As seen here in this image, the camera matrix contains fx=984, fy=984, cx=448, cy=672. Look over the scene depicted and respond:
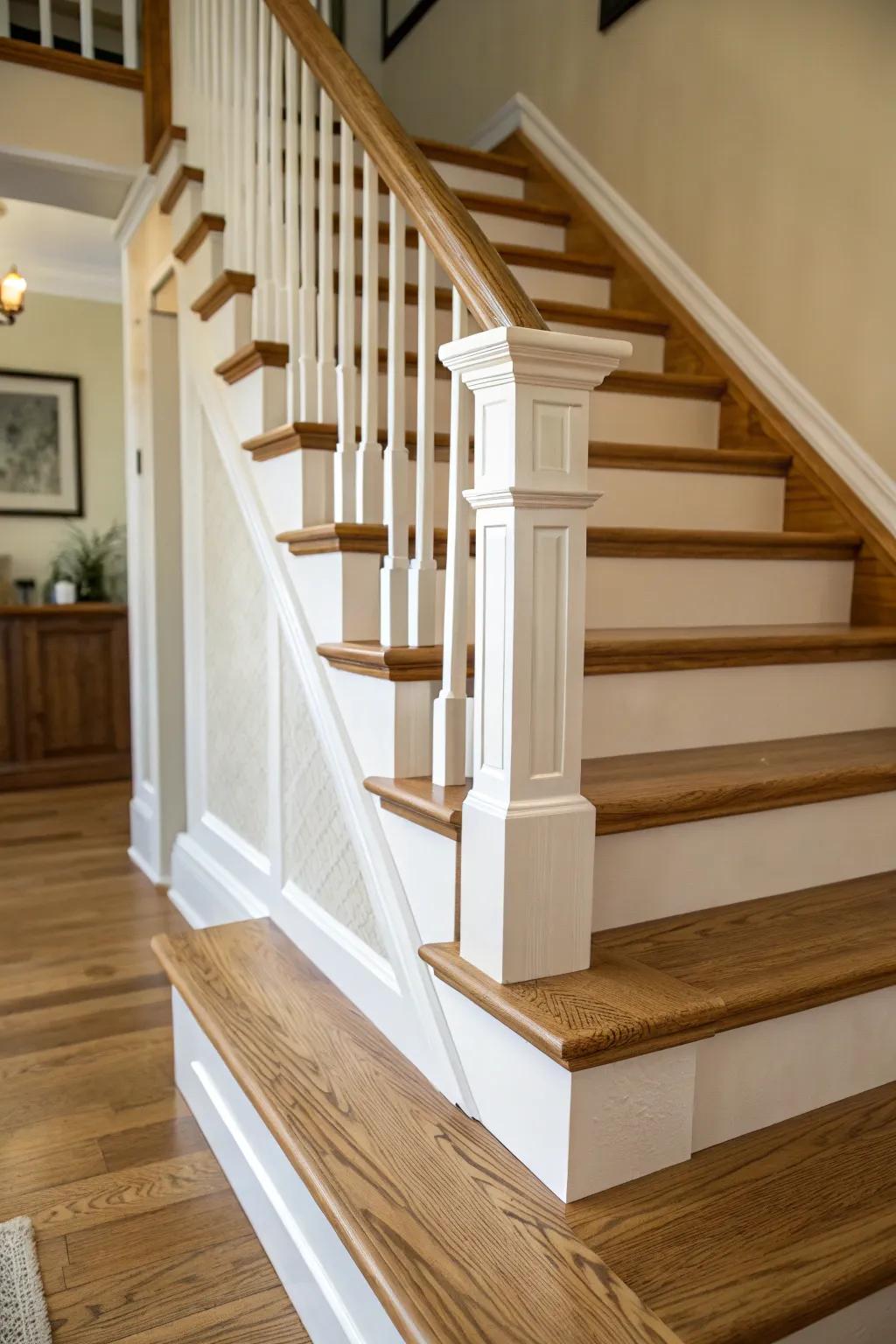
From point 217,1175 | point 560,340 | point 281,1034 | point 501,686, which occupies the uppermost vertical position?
point 560,340

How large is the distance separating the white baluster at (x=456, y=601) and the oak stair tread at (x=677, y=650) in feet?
0.30

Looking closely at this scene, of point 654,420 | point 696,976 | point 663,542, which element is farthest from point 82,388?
point 696,976

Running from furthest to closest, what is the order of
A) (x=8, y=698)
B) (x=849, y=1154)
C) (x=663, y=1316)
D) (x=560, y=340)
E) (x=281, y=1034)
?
(x=8, y=698)
(x=281, y=1034)
(x=849, y=1154)
(x=560, y=340)
(x=663, y=1316)

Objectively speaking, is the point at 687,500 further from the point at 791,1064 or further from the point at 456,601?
the point at 791,1064

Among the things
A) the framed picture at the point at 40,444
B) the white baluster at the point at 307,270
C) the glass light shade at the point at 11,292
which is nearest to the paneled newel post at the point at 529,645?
the white baluster at the point at 307,270

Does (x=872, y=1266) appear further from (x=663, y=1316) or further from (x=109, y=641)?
(x=109, y=641)

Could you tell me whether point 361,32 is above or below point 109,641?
above

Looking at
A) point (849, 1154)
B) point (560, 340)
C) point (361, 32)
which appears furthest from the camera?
point (361, 32)

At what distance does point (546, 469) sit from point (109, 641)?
438 cm

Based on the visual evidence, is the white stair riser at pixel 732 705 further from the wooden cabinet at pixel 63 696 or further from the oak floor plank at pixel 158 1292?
the wooden cabinet at pixel 63 696

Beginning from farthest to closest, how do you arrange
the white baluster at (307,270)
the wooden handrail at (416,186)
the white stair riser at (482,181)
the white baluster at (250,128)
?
the white stair riser at (482,181), the white baluster at (250,128), the white baluster at (307,270), the wooden handrail at (416,186)

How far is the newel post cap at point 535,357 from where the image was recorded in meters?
1.15

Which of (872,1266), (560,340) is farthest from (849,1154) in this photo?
(560,340)

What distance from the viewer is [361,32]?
14.0 ft
